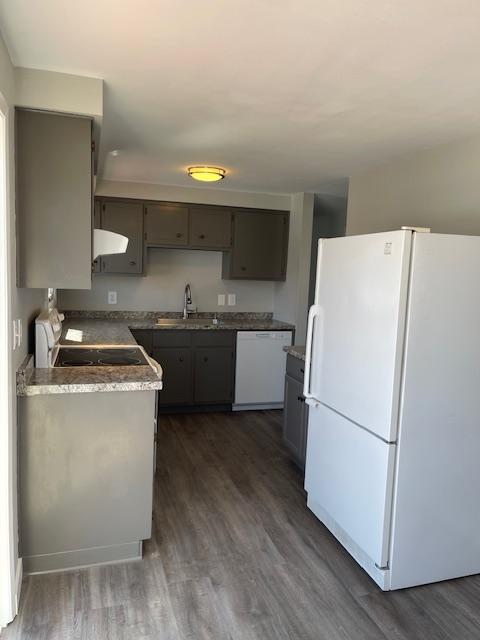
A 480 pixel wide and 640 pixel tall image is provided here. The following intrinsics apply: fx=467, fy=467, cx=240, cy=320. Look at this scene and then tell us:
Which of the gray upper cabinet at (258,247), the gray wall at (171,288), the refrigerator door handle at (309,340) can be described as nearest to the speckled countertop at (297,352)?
the refrigerator door handle at (309,340)

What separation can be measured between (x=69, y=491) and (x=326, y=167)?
291 cm

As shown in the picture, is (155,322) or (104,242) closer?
(104,242)

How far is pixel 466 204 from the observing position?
9.17 feet

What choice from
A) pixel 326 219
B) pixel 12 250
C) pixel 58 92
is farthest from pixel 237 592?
pixel 326 219

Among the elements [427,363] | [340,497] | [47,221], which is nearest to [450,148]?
[427,363]

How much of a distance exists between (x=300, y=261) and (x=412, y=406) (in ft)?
9.82

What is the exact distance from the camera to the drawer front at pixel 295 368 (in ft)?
11.0

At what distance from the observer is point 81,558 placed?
2.31m

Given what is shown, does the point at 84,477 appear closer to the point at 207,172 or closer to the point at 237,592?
the point at 237,592

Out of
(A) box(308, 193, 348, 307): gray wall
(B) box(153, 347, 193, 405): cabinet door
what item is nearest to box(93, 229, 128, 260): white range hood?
(B) box(153, 347, 193, 405): cabinet door

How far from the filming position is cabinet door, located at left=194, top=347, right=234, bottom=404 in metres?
4.74

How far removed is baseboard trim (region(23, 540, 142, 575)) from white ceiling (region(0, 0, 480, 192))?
2266 millimetres

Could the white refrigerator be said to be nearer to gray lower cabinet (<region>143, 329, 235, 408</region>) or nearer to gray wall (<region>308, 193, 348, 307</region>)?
gray lower cabinet (<region>143, 329, 235, 408</region>)

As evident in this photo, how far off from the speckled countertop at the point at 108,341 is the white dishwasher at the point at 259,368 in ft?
0.31
